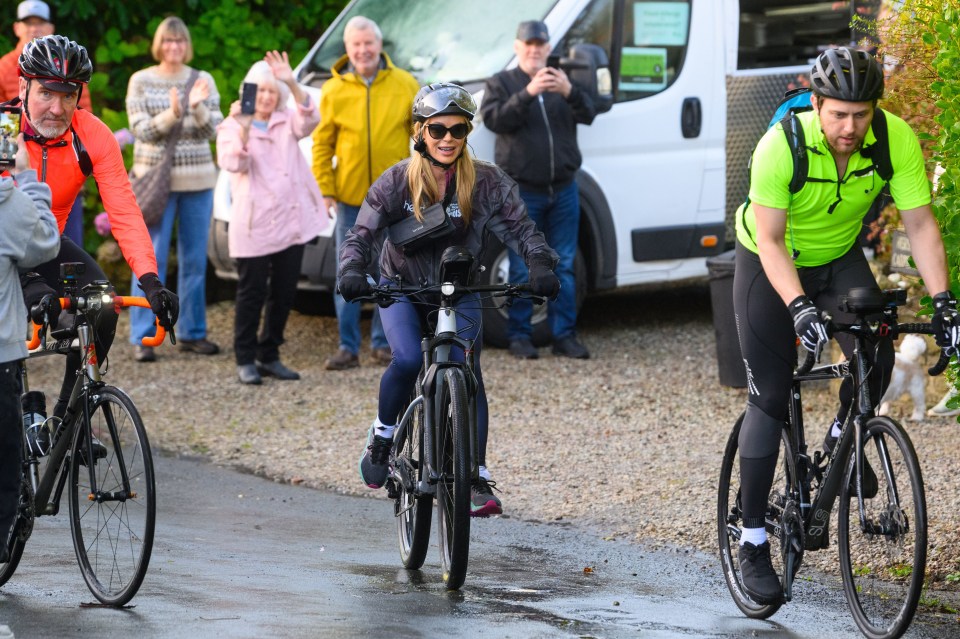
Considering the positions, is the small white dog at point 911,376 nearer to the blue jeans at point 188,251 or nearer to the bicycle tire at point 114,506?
the bicycle tire at point 114,506

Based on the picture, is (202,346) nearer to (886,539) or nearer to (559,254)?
(559,254)

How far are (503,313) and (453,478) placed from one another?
5.38m

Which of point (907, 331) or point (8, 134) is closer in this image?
point (907, 331)

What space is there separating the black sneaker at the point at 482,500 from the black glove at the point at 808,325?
1.41 metres

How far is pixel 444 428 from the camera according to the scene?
230 inches

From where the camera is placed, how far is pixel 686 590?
600 cm

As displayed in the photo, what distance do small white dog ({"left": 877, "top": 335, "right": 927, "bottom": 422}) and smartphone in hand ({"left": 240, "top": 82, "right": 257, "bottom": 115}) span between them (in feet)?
13.8

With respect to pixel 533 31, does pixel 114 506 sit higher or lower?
lower

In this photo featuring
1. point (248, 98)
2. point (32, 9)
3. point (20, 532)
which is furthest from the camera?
point (32, 9)

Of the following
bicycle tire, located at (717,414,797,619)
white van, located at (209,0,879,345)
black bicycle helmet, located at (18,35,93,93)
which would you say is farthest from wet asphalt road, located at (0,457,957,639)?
white van, located at (209,0,879,345)

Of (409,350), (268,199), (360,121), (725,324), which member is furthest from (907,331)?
(268,199)

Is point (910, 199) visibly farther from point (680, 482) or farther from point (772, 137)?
point (680, 482)

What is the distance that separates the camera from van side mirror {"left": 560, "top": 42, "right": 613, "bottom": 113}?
34.6ft

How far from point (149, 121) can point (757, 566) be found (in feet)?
21.1
